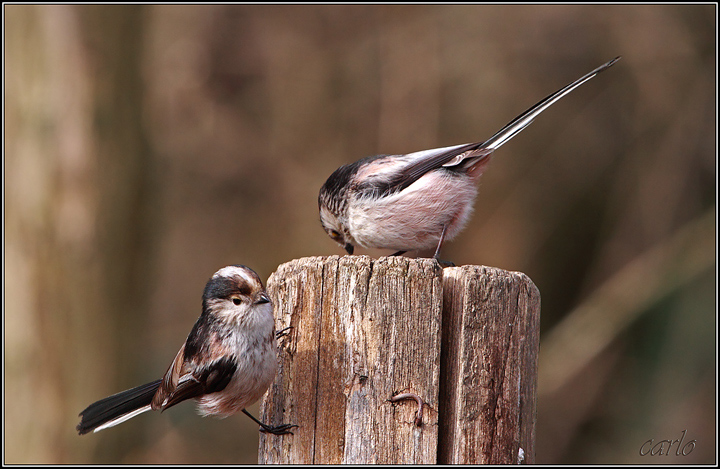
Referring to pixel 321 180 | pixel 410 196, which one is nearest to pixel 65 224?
pixel 410 196

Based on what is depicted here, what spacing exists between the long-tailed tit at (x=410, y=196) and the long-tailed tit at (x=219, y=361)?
1.20 meters

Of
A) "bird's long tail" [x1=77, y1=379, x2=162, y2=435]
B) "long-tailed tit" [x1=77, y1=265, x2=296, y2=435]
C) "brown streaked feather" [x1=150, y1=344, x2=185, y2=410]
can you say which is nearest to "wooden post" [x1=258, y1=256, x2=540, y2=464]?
"long-tailed tit" [x1=77, y1=265, x2=296, y2=435]

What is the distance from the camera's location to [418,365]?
255 centimetres

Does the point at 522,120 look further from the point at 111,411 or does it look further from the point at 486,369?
the point at 111,411

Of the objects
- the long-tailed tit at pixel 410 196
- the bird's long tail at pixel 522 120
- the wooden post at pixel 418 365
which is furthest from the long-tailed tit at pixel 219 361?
the bird's long tail at pixel 522 120

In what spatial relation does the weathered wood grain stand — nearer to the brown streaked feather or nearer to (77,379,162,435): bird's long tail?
the brown streaked feather

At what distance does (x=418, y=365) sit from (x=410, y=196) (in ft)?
6.26

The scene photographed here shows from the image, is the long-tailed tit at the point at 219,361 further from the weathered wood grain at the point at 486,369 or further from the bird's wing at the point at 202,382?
the weathered wood grain at the point at 486,369

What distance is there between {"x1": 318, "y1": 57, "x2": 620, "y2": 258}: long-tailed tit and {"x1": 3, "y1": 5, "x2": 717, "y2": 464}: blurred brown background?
242cm

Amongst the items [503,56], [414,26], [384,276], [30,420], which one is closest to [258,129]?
[414,26]

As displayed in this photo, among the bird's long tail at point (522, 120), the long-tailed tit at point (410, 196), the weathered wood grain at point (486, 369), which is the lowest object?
the weathered wood grain at point (486, 369)

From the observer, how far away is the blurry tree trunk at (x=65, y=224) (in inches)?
217

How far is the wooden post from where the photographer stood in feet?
8.30

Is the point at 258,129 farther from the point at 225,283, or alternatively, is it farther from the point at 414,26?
the point at 225,283
